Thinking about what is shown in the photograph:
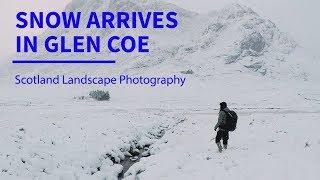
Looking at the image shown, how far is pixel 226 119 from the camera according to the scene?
17.8 m

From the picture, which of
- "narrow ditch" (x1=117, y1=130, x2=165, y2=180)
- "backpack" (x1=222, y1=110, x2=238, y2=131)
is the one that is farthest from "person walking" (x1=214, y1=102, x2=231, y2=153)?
"narrow ditch" (x1=117, y1=130, x2=165, y2=180)

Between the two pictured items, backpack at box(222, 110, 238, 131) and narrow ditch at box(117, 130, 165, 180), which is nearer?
backpack at box(222, 110, 238, 131)

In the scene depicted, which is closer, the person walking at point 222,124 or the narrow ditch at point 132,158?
the person walking at point 222,124

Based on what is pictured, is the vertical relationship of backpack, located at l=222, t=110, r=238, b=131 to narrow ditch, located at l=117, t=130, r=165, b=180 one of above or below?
above

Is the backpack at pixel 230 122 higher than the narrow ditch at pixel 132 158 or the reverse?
higher

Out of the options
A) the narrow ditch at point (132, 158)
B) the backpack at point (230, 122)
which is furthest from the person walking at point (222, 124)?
the narrow ditch at point (132, 158)

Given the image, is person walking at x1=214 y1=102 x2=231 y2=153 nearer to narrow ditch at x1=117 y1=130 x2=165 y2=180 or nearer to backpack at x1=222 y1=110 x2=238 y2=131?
backpack at x1=222 y1=110 x2=238 y2=131

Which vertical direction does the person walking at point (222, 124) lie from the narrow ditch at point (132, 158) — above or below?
above

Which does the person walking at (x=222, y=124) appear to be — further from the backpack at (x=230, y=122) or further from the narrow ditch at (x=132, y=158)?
the narrow ditch at (x=132, y=158)

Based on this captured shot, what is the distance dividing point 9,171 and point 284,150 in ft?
34.9

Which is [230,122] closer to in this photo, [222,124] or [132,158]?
[222,124]

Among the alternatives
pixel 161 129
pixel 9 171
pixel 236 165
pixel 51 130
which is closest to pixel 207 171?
pixel 236 165

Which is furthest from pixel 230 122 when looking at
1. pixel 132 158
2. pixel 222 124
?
pixel 132 158

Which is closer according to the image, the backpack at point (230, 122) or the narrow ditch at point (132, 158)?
the backpack at point (230, 122)
